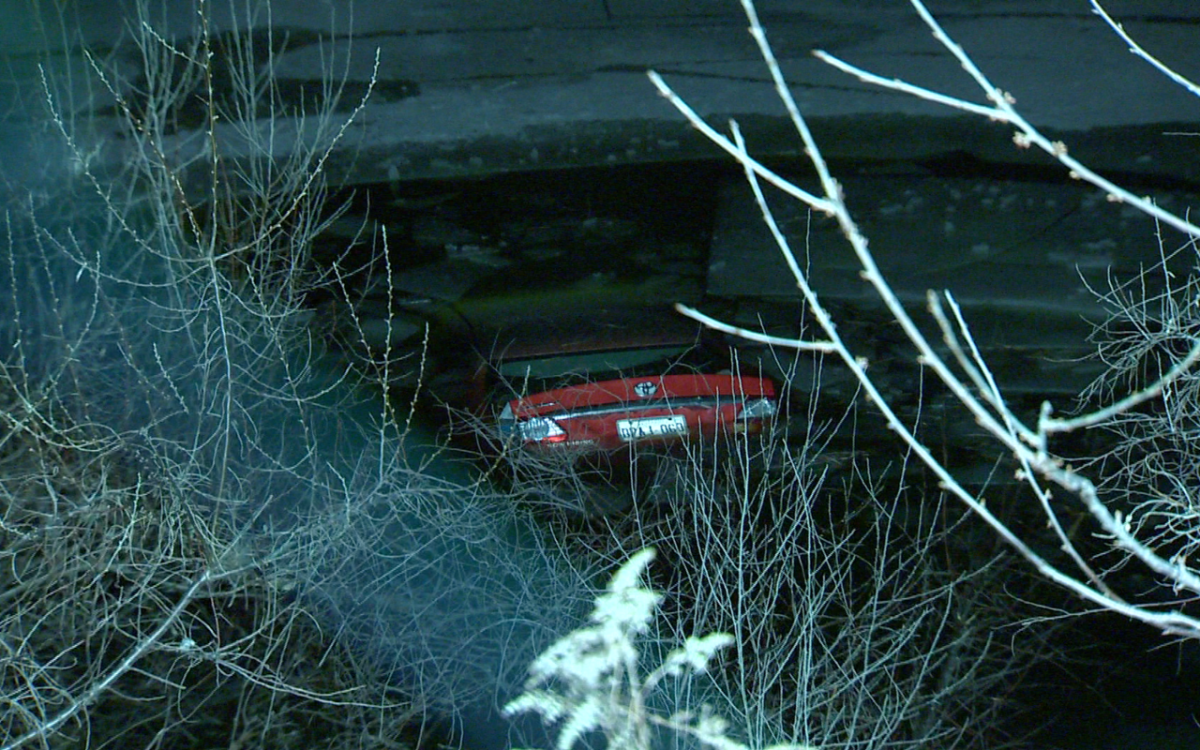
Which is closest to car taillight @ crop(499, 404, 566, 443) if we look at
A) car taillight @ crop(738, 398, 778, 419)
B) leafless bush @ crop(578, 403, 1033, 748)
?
leafless bush @ crop(578, 403, 1033, 748)

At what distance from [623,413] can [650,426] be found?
21cm

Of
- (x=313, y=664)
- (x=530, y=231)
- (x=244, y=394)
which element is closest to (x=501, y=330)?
(x=530, y=231)

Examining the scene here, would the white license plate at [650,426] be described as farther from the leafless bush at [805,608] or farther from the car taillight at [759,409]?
the car taillight at [759,409]

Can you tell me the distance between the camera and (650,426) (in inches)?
291

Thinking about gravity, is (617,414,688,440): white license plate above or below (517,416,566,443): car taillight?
above

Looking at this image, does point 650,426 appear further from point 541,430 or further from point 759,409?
point 759,409

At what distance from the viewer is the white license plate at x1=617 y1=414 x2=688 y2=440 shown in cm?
736

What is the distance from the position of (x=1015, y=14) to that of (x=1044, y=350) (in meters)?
2.55

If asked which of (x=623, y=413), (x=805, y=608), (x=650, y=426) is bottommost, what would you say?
(x=805, y=608)

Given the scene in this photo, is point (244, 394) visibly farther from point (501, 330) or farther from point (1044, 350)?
point (1044, 350)

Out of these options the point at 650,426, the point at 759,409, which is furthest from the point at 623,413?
the point at 759,409

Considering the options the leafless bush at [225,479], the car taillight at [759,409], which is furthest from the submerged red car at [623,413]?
the leafless bush at [225,479]

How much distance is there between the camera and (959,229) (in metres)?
8.91

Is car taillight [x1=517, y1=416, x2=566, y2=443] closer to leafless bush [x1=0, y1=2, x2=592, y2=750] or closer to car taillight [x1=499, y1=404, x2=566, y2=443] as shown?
car taillight [x1=499, y1=404, x2=566, y2=443]
